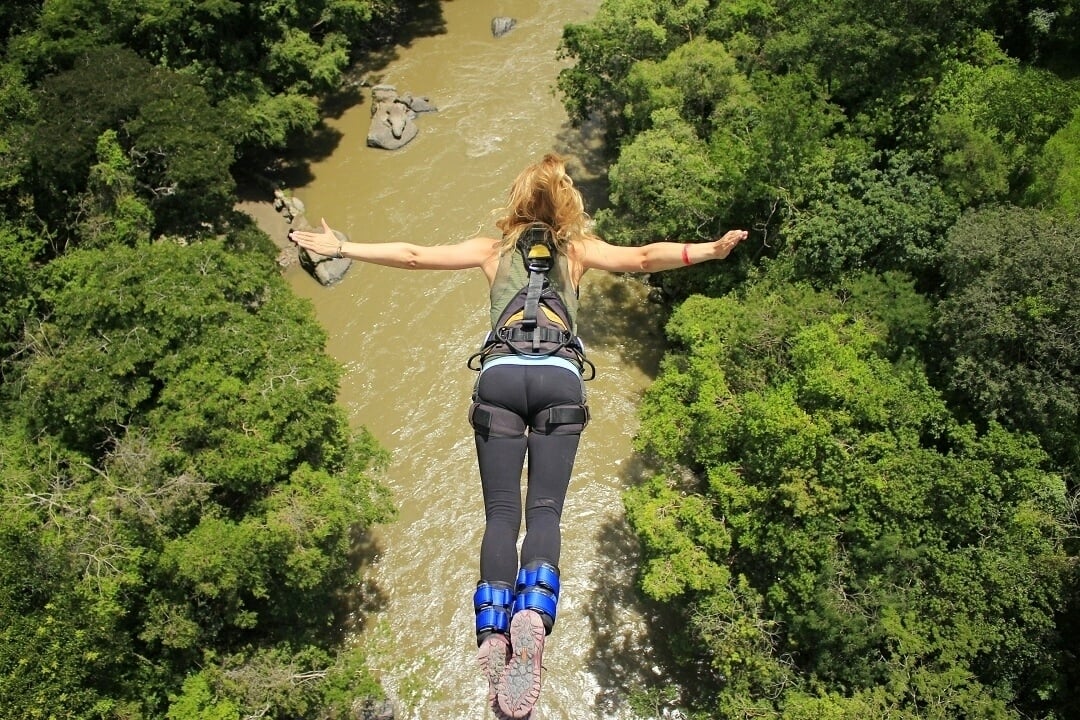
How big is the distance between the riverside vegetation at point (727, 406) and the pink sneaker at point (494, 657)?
6977mm

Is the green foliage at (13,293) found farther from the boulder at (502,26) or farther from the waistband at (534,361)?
the boulder at (502,26)

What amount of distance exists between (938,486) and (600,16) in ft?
40.6

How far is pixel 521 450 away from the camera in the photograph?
5191 millimetres

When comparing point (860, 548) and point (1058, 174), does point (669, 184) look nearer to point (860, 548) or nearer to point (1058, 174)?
point (1058, 174)

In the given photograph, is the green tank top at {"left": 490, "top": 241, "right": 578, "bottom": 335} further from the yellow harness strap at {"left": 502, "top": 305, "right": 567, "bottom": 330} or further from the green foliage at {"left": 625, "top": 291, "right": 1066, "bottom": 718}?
the green foliage at {"left": 625, "top": 291, "right": 1066, "bottom": 718}

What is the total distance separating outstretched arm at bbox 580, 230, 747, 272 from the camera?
5.27 metres

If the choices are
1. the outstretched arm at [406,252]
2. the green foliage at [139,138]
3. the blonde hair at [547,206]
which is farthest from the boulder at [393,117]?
the blonde hair at [547,206]

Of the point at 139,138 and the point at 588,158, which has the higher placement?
the point at 139,138

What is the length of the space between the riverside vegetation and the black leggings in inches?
271

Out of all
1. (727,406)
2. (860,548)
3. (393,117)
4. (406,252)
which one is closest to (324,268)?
(393,117)

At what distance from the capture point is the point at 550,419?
5141mm

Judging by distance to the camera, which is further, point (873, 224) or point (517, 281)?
point (873, 224)

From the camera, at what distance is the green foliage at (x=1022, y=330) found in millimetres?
11422

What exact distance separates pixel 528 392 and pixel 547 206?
1.23m
